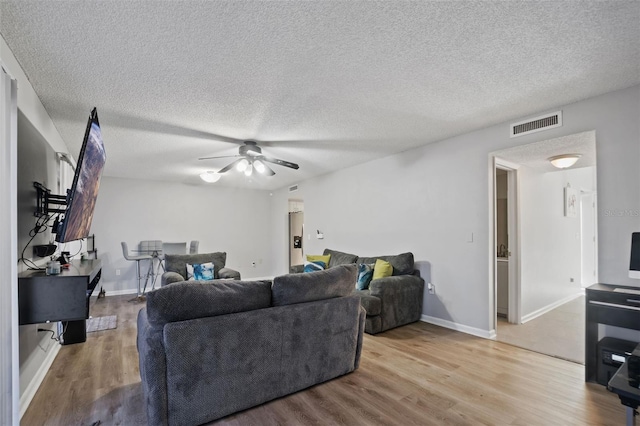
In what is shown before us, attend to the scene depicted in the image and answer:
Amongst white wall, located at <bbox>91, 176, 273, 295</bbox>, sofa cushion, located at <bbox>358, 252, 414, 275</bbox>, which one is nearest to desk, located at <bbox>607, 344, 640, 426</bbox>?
sofa cushion, located at <bbox>358, 252, 414, 275</bbox>

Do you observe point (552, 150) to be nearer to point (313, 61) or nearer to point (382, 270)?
point (382, 270)

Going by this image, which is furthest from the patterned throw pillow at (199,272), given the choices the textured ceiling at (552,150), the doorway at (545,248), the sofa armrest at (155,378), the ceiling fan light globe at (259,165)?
the textured ceiling at (552,150)

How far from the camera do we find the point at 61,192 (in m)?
3.62

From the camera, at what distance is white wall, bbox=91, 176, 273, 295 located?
6195 mm

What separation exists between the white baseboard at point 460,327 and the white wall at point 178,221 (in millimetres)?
5018

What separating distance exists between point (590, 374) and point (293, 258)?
20.9ft

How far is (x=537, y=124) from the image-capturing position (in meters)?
3.07

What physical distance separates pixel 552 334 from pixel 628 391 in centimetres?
286

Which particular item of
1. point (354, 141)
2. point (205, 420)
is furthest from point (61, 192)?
point (354, 141)

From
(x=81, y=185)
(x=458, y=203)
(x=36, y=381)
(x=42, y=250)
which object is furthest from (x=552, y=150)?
(x=36, y=381)

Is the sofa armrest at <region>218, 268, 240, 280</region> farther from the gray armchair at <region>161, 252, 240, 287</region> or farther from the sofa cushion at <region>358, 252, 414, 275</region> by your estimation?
the sofa cushion at <region>358, 252, 414, 275</region>

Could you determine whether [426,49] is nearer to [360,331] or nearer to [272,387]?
[360,331]

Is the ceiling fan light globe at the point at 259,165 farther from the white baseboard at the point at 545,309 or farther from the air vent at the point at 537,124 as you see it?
the white baseboard at the point at 545,309

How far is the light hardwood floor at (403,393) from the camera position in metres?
2.00
